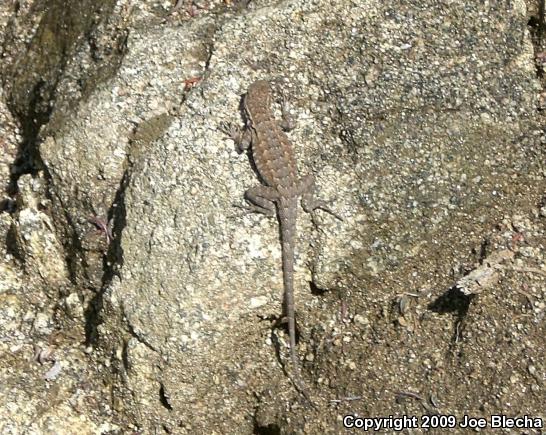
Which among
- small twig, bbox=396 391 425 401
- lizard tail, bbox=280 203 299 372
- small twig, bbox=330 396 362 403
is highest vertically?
lizard tail, bbox=280 203 299 372

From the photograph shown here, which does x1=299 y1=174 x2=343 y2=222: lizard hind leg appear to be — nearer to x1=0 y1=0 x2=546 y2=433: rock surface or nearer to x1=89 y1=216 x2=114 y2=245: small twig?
x1=0 y1=0 x2=546 y2=433: rock surface

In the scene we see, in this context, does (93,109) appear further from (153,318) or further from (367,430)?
(367,430)

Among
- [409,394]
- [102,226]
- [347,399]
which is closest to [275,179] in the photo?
[102,226]

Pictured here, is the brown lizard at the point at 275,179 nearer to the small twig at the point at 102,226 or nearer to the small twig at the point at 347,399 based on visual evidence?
the small twig at the point at 347,399

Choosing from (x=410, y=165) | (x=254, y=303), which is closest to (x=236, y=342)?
(x=254, y=303)

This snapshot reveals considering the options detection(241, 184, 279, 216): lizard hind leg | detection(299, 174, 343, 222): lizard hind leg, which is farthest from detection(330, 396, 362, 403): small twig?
detection(241, 184, 279, 216): lizard hind leg
